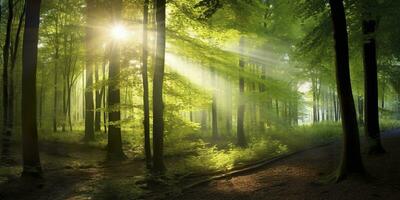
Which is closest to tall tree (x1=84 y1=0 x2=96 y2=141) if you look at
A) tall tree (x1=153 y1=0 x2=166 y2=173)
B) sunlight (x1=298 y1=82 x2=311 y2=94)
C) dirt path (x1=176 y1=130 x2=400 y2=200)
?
tall tree (x1=153 y1=0 x2=166 y2=173)

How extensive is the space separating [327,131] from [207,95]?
12.6 meters

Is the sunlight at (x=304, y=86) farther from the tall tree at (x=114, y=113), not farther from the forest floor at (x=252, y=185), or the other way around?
the tall tree at (x=114, y=113)

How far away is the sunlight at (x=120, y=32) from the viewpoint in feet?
51.2

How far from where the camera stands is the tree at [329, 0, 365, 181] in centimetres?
991

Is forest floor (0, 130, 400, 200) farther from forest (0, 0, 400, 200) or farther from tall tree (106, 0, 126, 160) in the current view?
tall tree (106, 0, 126, 160)

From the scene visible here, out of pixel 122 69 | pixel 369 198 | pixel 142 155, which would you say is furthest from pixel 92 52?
pixel 369 198

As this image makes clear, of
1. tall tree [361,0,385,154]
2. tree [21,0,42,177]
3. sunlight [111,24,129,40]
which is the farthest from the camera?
sunlight [111,24,129,40]

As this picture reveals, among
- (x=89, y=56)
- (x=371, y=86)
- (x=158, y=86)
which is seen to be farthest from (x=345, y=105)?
(x=89, y=56)

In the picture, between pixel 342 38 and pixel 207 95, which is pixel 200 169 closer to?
pixel 207 95

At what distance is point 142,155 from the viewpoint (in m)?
19.4

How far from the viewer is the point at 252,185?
10.9 meters

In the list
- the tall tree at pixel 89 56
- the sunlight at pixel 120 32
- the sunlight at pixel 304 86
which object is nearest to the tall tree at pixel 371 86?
the sunlight at pixel 120 32

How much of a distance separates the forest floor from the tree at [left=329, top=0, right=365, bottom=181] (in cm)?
47

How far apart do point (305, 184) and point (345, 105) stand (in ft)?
8.01
